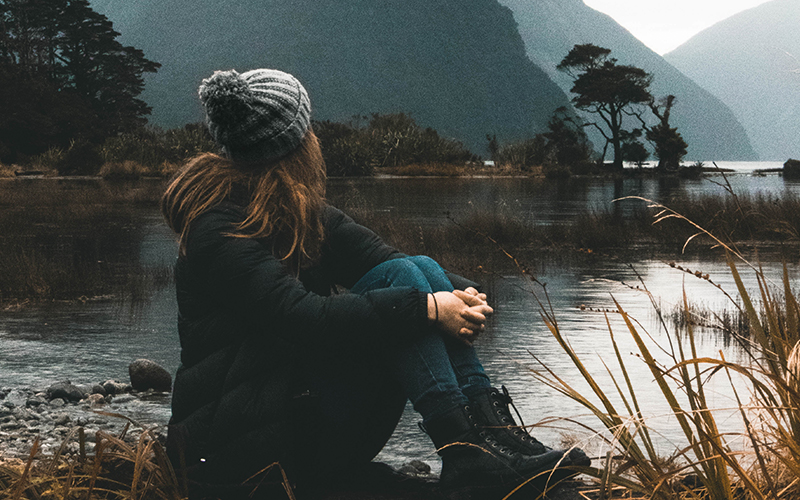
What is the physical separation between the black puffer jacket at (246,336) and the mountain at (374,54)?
153 m

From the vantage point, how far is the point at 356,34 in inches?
6703

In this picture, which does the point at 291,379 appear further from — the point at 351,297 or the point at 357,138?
the point at 357,138

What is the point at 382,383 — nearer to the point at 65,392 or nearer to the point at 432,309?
the point at 432,309

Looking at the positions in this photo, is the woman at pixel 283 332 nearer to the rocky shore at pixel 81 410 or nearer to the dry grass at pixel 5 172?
the rocky shore at pixel 81 410

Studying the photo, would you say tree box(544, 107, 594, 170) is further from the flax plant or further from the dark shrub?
the flax plant

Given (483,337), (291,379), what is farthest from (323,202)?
(483,337)

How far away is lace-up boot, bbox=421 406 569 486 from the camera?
2.03 m

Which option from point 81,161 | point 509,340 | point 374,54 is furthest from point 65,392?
point 374,54

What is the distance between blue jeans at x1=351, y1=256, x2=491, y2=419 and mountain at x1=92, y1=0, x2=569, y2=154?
502ft

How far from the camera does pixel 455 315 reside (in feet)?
6.74

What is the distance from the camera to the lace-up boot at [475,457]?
6.65 feet

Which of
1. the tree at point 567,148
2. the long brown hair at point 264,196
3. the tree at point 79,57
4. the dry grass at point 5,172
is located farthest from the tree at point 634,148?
the long brown hair at point 264,196

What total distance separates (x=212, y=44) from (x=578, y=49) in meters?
115

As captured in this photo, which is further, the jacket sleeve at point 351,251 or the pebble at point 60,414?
the pebble at point 60,414
